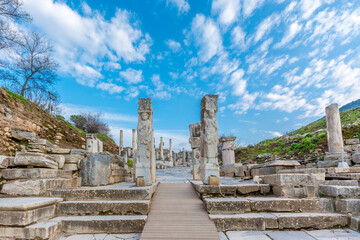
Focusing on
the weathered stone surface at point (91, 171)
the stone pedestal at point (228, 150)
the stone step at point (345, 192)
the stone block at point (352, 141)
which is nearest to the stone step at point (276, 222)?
the stone step at point (345, 192)

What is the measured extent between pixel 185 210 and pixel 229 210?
0.86m

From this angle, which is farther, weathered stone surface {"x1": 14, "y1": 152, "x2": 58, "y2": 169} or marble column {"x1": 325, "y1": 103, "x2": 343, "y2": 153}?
marble column {"x1": 325, "y1": 103, "x2": 343, "y2": 153}

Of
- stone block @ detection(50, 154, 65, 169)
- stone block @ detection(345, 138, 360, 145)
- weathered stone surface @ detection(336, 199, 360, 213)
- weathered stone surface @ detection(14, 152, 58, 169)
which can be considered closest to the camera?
weathered stone surface @ detection(336, 199, 360, 213)

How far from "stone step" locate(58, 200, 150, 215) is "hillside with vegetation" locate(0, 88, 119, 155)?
3.86 m

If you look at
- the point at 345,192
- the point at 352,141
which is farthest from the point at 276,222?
the point at 352,141

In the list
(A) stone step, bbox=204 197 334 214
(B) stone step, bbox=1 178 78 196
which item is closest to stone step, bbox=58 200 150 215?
(B) stone step, bbox=1 178 78 196

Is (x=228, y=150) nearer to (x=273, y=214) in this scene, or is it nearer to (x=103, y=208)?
(x=273, y=214)

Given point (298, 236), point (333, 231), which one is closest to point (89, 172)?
point (298, 236)

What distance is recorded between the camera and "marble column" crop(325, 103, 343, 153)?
9648 millimetres

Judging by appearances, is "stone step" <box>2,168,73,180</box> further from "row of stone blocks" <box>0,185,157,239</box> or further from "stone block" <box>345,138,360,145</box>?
"stone block" <box>345,138,360,145</box>

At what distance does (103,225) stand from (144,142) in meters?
2.68

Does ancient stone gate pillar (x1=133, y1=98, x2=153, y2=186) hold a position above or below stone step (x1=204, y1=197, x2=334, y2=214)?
above

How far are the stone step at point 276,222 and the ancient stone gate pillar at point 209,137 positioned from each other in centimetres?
156

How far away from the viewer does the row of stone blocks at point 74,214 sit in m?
2.95
